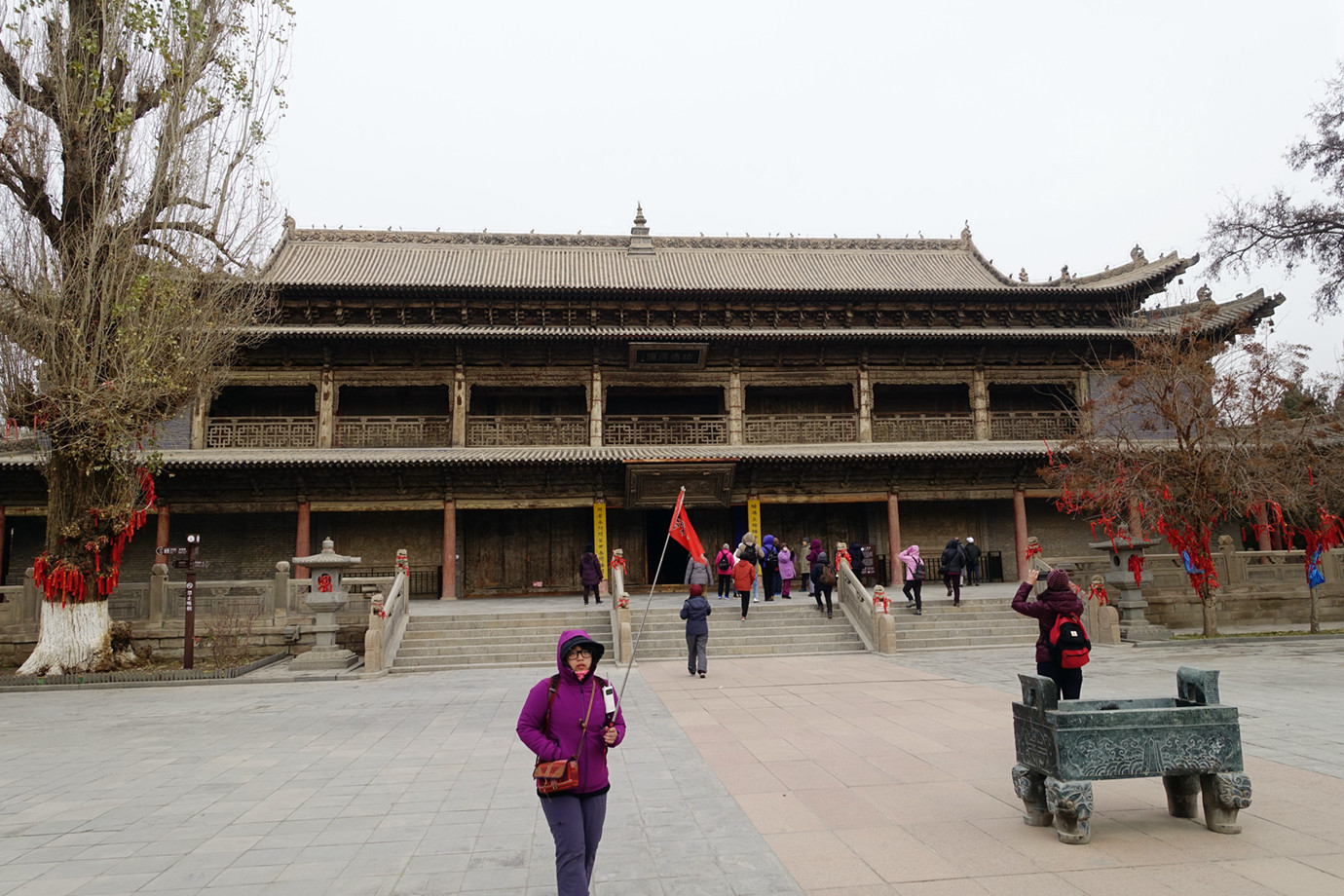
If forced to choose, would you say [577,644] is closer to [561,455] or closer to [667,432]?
[561,455]

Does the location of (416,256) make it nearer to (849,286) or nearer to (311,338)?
(311,338)

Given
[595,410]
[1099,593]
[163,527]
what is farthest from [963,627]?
[163,527]

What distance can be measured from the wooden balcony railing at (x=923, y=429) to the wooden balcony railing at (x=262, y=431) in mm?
14650

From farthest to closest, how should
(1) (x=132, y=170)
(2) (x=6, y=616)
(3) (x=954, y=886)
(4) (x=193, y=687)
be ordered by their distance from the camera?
1. (2) (x=6, y=616)
2. (1) (x=132, y=170)
3. (4) (x=193, y=687)
4. (3) (x=954, y=886)

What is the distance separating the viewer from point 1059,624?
19.7ft

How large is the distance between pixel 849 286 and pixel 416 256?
13.1 metres

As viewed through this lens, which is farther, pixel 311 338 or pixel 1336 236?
pixel 311 338

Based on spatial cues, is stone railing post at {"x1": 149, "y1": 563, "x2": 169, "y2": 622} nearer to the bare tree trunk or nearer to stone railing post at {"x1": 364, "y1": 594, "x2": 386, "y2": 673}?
the bare tree trunk

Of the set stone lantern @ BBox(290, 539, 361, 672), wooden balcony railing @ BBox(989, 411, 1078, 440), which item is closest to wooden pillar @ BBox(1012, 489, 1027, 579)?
wooden balcony railing @ BBox(989, 411, 1078, 440)

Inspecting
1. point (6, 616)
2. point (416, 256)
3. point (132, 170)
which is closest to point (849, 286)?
point (416, 256)

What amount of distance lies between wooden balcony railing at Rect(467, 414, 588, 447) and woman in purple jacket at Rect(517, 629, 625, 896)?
1743 centimetres

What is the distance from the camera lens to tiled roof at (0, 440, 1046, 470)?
59.3 feet

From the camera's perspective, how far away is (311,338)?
19969mm

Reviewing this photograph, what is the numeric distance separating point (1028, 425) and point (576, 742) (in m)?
21.1
